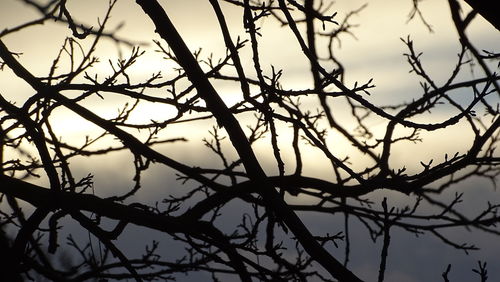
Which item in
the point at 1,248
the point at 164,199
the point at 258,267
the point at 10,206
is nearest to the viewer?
the point at 1,248

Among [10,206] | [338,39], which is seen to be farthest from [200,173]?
[338,39]

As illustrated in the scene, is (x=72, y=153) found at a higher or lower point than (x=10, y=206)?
higher

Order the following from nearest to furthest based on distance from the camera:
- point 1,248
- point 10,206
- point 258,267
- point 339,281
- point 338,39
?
1. point 1,248
2. point 339,281
3. point 258,267
4. point 10,206
5. point 338,39

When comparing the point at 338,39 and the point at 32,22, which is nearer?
the point at 32,22

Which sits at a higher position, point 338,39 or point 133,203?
point 338,39

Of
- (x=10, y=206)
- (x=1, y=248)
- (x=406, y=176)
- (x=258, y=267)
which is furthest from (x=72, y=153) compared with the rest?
(x=1, y=248)

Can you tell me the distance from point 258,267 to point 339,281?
113 cm

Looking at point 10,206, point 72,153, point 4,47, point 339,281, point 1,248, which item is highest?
point 4,47

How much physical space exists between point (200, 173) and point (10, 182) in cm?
149

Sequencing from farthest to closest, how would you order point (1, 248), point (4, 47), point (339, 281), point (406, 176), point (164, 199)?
point (164, 199), point (4, 47), point (406, 176), point (339, 281), point (1, 248)

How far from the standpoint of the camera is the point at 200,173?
5.03 meters

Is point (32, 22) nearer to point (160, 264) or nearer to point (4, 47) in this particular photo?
point (4, 47)

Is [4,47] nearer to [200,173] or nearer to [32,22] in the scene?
[32,22]

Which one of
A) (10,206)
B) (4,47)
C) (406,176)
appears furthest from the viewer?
(10,206)
